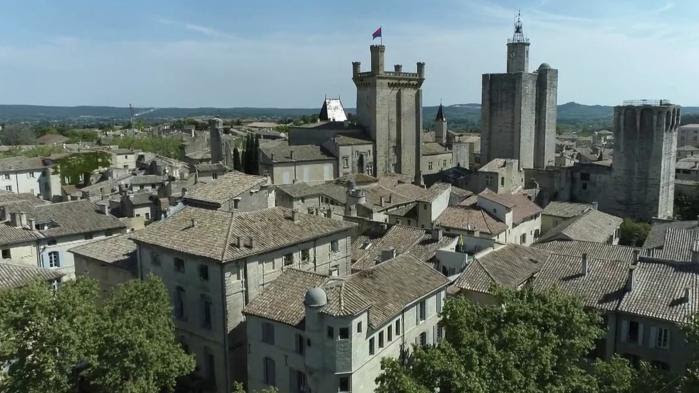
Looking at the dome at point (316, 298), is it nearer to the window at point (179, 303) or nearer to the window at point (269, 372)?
the window at point (269, 372)

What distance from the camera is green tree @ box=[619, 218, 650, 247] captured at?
200 ft

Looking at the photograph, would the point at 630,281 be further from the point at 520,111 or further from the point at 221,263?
the point at 520,111

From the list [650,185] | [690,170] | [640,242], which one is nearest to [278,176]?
[640,242]

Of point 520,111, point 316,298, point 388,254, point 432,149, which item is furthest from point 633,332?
point 432,149

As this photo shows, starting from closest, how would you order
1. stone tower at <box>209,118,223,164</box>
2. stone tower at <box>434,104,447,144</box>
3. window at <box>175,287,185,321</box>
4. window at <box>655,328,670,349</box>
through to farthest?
window at <box>655,328,670,349</box> → window at <box>175,287,185,321</box> → stone tower at <box>209,118,223,164</box> → stone tower at <box>434,104,447,144</box>

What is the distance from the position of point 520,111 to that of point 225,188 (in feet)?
184

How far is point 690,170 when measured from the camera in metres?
93.8

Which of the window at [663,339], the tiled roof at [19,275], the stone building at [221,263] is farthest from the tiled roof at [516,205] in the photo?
the tiled roof at [19,275]

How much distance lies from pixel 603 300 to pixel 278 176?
47930 millimetres

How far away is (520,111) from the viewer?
8675 cm

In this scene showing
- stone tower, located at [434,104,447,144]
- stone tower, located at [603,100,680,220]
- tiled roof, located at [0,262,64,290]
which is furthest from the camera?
stone tower, located at [434,104,447,144]

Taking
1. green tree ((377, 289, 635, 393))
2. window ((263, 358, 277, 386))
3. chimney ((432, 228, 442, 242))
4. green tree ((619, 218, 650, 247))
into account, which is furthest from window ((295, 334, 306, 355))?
green tree ((619, 218, 650, 247))

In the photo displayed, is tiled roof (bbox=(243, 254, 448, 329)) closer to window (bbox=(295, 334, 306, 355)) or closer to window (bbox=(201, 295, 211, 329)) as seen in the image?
window (bbox=(295, 334, 306, 355))

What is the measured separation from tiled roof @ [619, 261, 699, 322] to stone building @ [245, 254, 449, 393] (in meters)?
9.86
